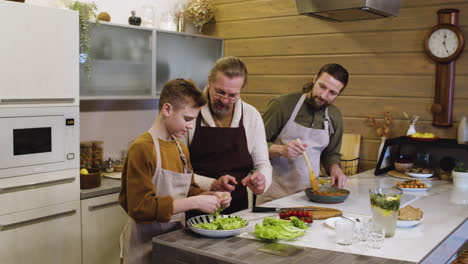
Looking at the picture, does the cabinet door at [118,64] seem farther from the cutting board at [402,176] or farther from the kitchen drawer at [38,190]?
the cutting board at [402,176]

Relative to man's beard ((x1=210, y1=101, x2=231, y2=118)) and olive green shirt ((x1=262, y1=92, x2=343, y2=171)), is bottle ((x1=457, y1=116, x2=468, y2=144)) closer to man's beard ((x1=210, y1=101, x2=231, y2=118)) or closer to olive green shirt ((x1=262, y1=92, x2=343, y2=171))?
olive green shirt ((x1=262, y1=92, x2=343, y2=171))

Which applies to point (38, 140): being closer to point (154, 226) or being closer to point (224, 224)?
point (154, 226)

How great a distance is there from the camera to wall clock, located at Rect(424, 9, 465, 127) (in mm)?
3158

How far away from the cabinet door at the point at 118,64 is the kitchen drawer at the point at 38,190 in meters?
0.61

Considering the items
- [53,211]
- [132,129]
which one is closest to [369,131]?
[132,129]

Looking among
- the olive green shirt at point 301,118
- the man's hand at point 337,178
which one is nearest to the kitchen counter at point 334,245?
the man's hand at point 337,178

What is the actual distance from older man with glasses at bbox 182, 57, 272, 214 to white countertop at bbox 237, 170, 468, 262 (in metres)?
0.19

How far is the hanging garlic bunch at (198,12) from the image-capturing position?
167 inches

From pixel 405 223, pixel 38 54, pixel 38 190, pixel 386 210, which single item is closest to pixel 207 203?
pixel 386 210

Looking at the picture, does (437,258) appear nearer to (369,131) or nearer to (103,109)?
(369,131)

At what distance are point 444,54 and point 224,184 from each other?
1.93 m

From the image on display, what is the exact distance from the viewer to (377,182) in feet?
9.75

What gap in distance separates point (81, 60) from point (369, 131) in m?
2.06

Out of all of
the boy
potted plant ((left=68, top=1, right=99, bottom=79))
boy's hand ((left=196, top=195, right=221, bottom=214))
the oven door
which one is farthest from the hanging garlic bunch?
Answer: boy's hand ((left=196, top=195, right=221, bottom=214))
